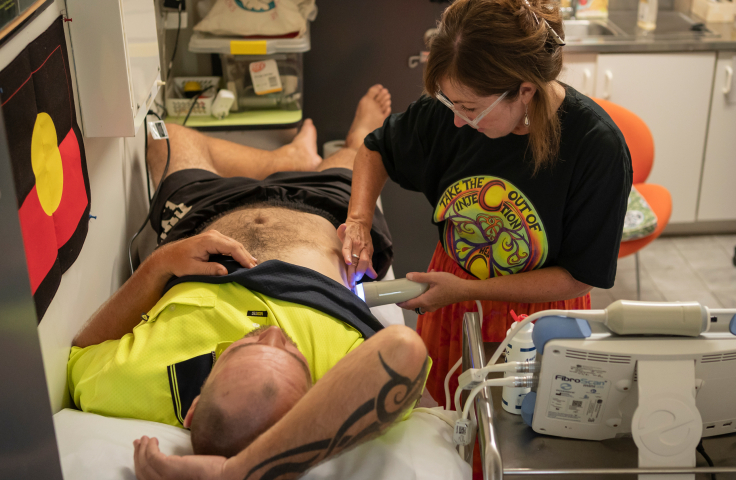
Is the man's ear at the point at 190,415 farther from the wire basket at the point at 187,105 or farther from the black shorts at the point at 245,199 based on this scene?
the wire basket at the point at 187,105

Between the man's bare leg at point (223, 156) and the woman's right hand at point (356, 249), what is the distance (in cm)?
69

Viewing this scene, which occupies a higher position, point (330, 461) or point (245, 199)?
point (245, 199)

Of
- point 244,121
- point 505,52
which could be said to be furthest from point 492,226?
point 244,121

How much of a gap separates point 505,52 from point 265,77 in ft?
4.76

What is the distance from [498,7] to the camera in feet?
3.88

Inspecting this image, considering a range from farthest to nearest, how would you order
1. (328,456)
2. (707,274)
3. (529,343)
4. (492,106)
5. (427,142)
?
(707,274) < (427,142) < (492,106) < (529,343) < (328,456)

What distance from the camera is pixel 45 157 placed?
4.11ft

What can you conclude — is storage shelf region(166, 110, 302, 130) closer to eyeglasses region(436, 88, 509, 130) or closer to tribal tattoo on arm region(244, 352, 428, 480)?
eyeglasses region(436, 88, 509, 130)

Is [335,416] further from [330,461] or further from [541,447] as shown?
[541,447]

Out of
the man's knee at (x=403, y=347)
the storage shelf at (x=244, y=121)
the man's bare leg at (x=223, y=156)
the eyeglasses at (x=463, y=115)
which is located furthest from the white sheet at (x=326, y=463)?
the storage shelf at (x=244, y=121)

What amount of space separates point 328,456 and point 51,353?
0.67 meters

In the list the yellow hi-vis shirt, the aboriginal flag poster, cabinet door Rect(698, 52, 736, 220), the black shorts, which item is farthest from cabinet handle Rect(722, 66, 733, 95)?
the aboriginal flag poster

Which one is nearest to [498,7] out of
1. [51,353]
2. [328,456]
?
[328,456]

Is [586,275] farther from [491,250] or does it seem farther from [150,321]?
[150,321]
